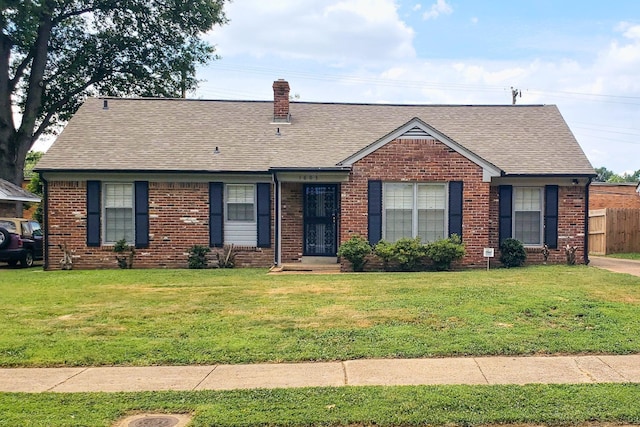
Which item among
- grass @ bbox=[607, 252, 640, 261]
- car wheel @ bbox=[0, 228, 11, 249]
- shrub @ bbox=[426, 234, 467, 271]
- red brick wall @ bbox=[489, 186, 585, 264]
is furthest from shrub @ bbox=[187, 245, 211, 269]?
grass @ bbox=[607, 252, 640, 261]

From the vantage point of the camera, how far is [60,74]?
2620 cm

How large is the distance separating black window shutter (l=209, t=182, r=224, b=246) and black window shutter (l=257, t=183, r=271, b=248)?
1.09 metres

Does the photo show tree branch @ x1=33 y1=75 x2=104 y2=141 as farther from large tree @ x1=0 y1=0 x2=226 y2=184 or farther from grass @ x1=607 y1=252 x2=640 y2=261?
grass @ x1=607 y1=252 x2=640 y2=261

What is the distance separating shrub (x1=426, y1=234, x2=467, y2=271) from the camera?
545 inches

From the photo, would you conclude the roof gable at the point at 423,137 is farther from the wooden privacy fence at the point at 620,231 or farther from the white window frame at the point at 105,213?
the wooden privacy fence at the point at 620,231

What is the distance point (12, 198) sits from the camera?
65.3ft

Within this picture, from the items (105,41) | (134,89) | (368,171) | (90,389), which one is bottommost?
(90,389)

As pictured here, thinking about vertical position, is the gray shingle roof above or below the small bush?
above

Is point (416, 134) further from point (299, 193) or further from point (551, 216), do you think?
point (551, 216)

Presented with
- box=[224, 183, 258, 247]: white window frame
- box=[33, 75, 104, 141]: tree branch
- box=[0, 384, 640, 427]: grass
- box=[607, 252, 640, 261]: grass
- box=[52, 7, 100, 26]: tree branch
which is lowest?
box=[607, 252, 640, 261]: grass

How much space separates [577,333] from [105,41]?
87.6 feet

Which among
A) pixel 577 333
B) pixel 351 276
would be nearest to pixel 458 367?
pixel 577 333

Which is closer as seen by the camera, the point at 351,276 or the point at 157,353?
the point at 157,353

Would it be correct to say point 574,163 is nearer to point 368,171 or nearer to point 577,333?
point 368,171
